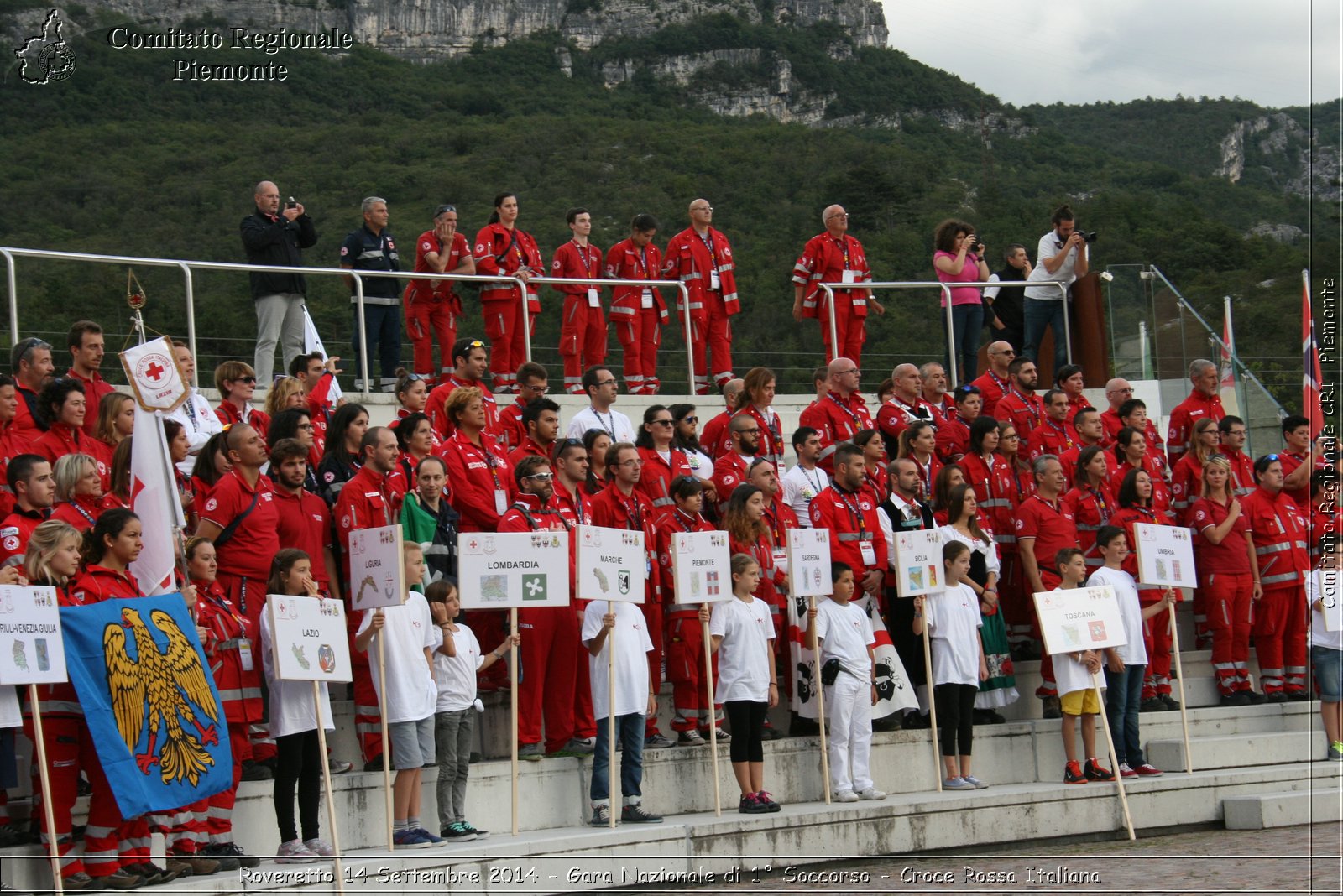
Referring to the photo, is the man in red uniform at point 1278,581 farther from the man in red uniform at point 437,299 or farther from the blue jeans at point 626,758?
the man in red uniform at point 437,299

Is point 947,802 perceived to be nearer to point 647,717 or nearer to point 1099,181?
point 647,717

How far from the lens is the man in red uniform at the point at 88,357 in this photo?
11.2 metres

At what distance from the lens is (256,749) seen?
31.6 feet

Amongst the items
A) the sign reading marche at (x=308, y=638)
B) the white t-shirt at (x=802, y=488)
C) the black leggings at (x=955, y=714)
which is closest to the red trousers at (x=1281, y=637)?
the black leggings at (x=955, y=714)

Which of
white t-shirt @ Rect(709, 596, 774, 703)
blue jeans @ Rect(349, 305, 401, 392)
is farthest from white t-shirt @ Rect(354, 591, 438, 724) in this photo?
blue jeans @ Rect(349, 305, 401, 392)

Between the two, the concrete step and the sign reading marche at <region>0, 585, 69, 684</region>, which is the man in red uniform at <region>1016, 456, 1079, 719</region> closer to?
the concrete step

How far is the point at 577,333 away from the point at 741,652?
6.71m

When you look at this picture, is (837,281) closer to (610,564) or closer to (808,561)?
(808,561)

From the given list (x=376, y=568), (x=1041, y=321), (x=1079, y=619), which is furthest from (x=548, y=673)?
(x=1041, y=321)

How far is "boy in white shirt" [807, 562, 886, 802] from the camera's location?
1141 cm

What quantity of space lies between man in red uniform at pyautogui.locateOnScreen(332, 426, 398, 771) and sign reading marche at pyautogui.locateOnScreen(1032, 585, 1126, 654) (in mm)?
4785

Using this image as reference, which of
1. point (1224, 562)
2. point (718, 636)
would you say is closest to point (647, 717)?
point (718, 636)

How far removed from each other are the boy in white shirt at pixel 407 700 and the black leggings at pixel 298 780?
19.0 inches

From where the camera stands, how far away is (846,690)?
1143 cm
